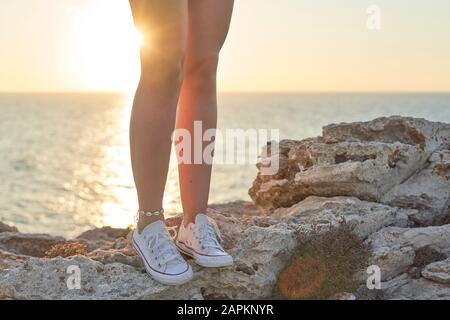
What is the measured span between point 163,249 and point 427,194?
2.66 metres

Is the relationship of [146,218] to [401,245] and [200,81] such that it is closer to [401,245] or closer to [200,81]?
[200,81]

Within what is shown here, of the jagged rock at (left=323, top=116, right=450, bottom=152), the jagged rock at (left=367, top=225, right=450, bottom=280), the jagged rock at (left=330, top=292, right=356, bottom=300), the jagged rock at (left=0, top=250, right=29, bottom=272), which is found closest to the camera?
the jagged rock at (left=330, top=292, right=356, bottom=300)

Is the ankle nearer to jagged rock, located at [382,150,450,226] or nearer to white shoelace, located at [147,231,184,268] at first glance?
white shoelace, located at [147,231,184,268]

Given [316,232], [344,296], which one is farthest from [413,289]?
[316,232]

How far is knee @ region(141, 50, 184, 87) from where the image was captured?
12.2 feet

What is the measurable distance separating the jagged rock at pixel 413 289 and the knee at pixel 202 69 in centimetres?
178

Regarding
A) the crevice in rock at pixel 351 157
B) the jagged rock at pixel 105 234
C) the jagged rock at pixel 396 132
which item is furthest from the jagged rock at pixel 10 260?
the jagged rock at pixel 396 132

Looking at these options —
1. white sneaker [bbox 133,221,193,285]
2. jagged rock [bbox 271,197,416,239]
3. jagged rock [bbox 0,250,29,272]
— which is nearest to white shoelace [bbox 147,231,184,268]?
white sneaker [bbox 133,221,193,285]

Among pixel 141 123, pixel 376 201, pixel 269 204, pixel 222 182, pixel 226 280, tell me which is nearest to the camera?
pixel 141 123

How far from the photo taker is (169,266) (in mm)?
3943

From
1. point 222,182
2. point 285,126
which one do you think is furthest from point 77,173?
point 285,126

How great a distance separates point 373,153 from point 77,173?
3243cm

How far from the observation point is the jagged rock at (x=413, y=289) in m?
4.16
